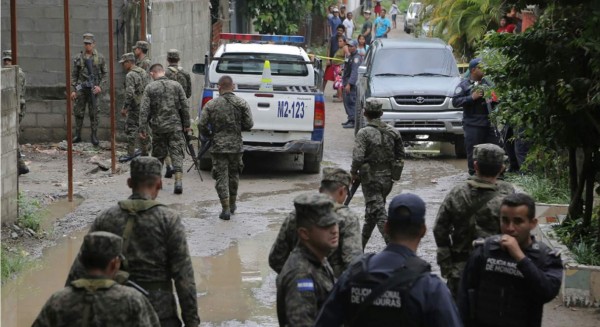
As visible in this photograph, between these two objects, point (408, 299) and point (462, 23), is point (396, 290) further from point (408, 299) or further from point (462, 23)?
point (462, 23)

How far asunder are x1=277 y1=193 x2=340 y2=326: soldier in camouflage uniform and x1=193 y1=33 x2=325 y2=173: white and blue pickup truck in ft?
34.0

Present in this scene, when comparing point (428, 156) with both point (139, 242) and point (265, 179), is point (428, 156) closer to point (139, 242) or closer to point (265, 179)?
point (265, 179)

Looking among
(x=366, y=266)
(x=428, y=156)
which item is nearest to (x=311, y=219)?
(x=366, y=266)

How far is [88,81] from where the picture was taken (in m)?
17.8

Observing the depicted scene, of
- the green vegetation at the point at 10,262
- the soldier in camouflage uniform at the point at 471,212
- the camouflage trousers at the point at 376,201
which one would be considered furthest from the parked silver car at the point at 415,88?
the soldier in camouflage uniform at the point at 471,212

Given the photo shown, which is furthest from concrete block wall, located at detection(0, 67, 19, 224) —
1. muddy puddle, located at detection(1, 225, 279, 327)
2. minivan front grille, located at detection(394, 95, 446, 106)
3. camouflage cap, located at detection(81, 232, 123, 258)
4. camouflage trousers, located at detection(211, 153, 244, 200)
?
minivan front grille, located at detection(394, 95, 446, 106)

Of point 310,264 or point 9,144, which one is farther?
point 9,144

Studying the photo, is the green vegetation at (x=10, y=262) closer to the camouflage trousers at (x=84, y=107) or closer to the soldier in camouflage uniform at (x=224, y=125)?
the soldier in camouflage uniform at (x=224, y=125)

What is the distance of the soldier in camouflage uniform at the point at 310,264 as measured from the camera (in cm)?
498

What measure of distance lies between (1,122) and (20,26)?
24.0 ft

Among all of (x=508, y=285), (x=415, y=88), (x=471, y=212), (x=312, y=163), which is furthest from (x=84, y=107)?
(x=508, y=285)

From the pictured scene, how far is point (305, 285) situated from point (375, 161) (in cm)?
538

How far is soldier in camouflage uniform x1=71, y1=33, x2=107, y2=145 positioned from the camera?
58.2 ft

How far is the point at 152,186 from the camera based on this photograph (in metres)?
6.10
